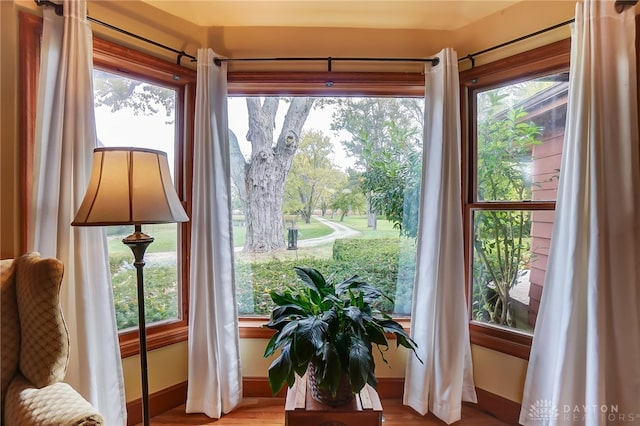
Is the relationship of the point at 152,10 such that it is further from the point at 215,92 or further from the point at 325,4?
the point at 325,4

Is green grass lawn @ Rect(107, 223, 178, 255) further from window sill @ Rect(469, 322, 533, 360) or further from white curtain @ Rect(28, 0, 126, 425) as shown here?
window sill @ Rect(469, 322, 533, 360)

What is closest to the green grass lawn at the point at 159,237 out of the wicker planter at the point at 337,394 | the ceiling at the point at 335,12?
the wicker planter at the point at 337,394

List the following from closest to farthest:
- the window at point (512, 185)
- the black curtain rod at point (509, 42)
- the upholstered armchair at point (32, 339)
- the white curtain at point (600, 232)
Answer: the upholstered armchair at point (32, 339) < the white curtain at point (600, 232) < the black curtain rod at point (509, 42) < the window at point (512, 185)

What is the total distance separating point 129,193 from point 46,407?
0.75 m

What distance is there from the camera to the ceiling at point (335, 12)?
6.11 feet

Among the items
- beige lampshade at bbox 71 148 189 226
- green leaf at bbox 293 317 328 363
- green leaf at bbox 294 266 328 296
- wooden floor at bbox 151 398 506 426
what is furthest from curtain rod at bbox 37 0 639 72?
wooden floor at bbox 151 398 506 426

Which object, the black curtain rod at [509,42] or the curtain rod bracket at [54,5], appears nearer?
the curtain rod bracket at [54,5]

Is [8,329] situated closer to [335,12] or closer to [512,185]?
[335,12]

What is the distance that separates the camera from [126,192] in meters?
1.13

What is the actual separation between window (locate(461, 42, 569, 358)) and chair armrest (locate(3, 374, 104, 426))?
1995 millimetres

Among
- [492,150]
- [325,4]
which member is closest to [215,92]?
[325,4]

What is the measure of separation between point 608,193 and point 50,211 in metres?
2.62

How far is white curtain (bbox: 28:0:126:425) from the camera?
141 cm

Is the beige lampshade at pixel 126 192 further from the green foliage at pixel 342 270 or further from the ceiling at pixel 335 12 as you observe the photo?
the ceiling at pixel 335 12
